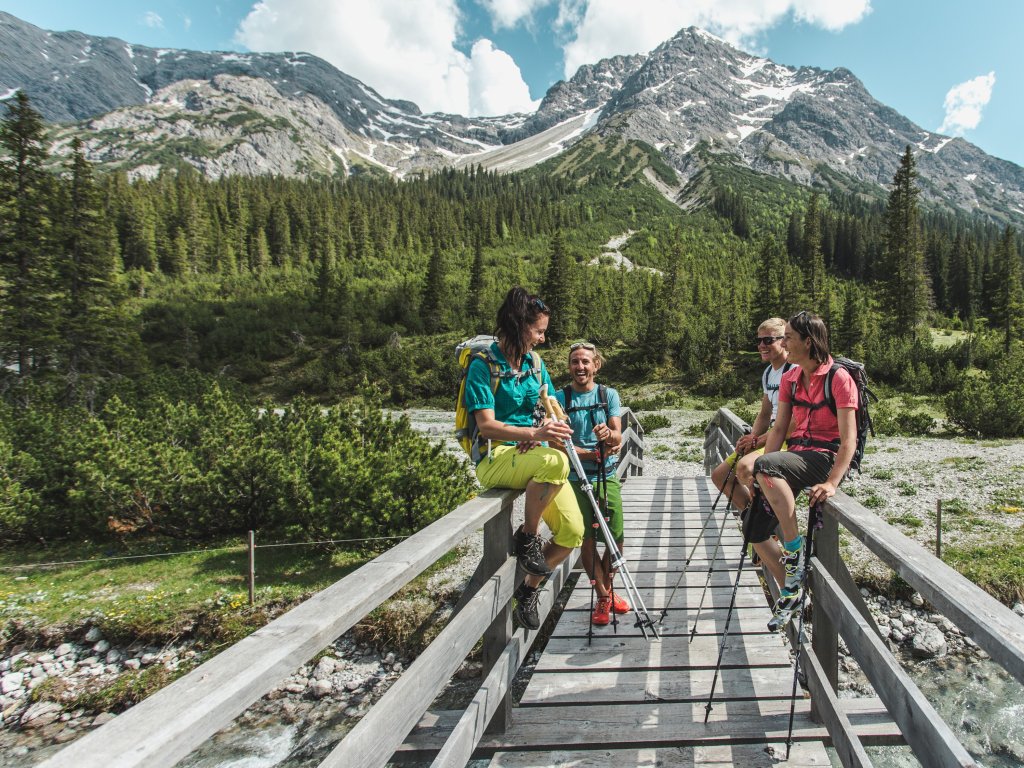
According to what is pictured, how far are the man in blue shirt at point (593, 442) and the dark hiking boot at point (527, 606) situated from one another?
88 cm

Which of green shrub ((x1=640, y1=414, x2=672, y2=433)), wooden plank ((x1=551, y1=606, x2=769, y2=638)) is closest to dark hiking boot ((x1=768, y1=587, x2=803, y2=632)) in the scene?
wooden plank ((x1=551, y1=606, x2=769, y2=638))

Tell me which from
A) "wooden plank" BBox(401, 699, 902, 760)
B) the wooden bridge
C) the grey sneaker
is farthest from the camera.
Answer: the grey sneaker

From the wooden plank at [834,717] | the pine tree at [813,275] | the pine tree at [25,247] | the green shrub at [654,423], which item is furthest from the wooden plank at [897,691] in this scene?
the pine tree at [813,275]

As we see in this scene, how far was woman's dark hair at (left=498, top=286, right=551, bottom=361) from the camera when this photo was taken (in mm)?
3090

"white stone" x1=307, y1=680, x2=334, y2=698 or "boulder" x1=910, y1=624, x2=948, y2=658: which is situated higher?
"boulder" x1=910, y1=624, x2=948, y2=658

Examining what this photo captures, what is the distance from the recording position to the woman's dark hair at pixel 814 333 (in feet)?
10.6

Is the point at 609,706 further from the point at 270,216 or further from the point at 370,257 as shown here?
the point at 270,216

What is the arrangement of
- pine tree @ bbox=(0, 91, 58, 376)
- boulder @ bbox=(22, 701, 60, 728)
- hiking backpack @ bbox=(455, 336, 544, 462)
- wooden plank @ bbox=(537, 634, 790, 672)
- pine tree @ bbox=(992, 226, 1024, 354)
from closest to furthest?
1. hiking backpack @ bbox=(455, 336, 544, 462)
2. wooden plank @ bbox=(537, 634, 790, 672)
3. boulder @ bbox=(22, 701, 60, 728)
4. pine tree @ bbox=(0, 91, 58, 376)
5. pine tree @ bbox=(992, 226, 1024, 354)

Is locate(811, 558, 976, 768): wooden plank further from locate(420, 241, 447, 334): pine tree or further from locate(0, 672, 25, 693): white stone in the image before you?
locate(420, 241, 447, 334): pine tree

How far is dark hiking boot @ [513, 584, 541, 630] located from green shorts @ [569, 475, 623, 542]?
0.90 meters

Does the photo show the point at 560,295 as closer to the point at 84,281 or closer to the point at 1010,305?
the point at 84,281

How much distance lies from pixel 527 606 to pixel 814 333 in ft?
7.69

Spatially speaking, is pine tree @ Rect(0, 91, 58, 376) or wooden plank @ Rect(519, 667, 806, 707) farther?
pine tree @ Rect(0, 91, 58, 376)

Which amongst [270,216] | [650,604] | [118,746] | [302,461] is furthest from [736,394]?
[270,216]
